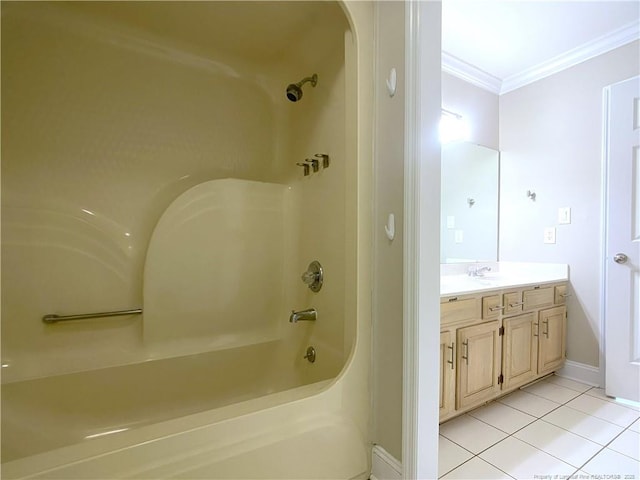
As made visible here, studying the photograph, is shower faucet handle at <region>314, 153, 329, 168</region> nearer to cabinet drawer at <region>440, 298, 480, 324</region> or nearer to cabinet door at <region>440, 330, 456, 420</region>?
cabinet drawer at <region>440, 298, 480, 324</region>

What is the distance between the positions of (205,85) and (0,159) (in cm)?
101

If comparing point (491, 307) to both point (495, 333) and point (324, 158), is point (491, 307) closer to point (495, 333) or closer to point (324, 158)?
point (495, 333)

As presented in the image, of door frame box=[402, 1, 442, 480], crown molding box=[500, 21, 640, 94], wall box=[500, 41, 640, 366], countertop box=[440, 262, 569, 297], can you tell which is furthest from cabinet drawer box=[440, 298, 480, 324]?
crown molding box=[500, 21, 640, 94]

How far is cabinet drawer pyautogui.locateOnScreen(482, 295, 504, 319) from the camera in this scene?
1795mm

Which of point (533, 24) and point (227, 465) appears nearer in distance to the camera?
point (227, 465)

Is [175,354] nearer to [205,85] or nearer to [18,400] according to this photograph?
[18,400]

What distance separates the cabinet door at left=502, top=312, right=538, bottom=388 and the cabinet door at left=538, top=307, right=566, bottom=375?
8 cm

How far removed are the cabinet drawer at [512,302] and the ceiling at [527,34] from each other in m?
1.81

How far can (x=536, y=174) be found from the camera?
2600mm

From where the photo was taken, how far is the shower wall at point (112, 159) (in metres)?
1.32

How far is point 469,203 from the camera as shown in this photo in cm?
258

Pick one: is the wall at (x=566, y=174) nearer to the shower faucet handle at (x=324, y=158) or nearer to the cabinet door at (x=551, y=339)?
the cabinet door at (x=551, y=339)

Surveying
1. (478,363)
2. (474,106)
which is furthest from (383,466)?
(474,106)

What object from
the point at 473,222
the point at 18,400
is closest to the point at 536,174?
the point at 473,222
